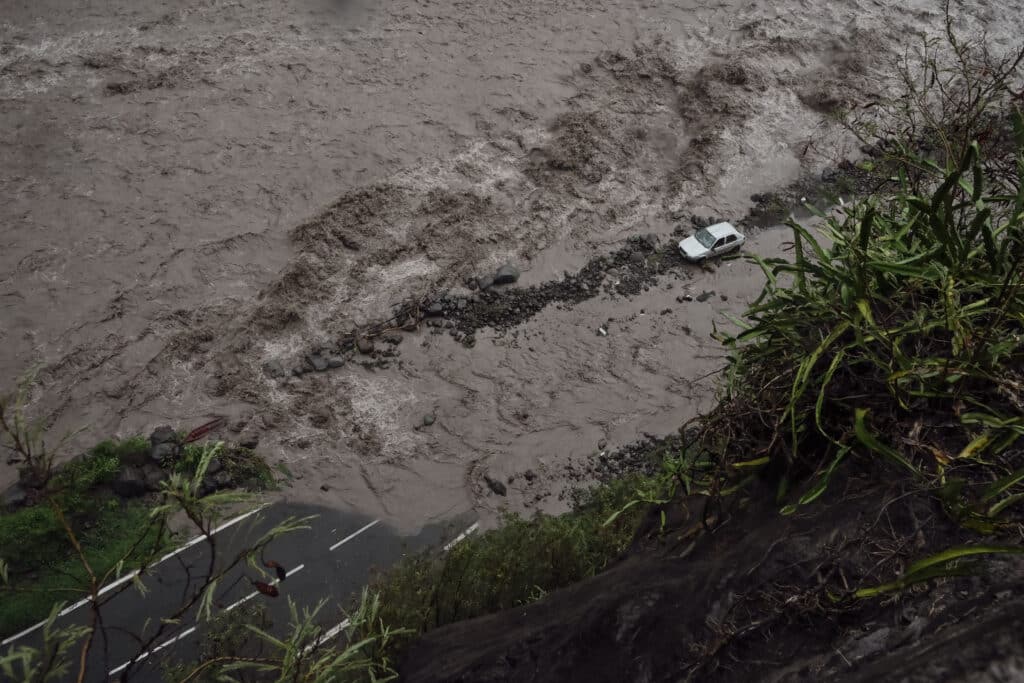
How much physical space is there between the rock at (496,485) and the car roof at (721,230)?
690 centimetres

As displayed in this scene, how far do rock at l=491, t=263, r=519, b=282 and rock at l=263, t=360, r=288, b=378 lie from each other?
14.3 feet

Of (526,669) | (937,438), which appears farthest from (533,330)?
(937,438)

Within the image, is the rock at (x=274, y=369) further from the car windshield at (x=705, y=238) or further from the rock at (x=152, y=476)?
the car windshield at (x=705, y=238)

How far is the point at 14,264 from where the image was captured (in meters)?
14.9

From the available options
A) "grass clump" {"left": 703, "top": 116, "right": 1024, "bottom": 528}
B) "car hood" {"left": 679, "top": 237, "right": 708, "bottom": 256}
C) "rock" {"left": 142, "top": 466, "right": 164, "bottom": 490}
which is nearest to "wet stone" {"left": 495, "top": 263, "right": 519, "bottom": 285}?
"car hood" {"left": 679, "top": 237, "right": 708, "bottom": 256}

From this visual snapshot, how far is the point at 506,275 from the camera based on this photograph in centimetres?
1495

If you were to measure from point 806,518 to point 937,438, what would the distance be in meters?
0.90

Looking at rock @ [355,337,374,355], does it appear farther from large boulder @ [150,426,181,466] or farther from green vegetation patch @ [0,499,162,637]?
green vegetation patch @ [0,499,162,637]

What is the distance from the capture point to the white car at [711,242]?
15422 mm

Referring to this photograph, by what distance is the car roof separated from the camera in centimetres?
1551

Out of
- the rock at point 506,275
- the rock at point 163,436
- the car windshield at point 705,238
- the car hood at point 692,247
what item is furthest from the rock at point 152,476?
the car windshield at point 705,238

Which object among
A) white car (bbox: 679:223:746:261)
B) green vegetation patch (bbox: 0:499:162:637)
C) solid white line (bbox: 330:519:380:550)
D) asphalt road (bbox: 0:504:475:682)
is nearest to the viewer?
asphalt road (bbox: 0:504:475:682)

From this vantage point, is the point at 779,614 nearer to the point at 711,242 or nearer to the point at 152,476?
the point at 152,476

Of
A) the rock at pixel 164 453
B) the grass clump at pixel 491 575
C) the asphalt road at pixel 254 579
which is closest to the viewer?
the grass clump at pixel 491 575
